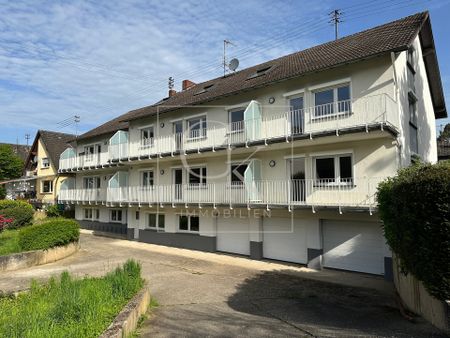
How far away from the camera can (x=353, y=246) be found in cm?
1380

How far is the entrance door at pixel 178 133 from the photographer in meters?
20.0

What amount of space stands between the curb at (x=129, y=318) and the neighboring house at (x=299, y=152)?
8489 mm

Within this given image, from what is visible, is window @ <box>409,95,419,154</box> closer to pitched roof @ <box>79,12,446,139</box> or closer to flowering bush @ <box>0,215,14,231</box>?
pitched roof @ <box>79,12,446,139</box>

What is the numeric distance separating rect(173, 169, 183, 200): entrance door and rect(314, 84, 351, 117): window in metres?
9.07

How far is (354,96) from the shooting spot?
44.7 ft

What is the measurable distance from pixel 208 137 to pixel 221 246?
606 centimetres

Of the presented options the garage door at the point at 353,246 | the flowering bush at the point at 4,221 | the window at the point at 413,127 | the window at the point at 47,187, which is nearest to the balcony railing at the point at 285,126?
the window at the point at 413,127

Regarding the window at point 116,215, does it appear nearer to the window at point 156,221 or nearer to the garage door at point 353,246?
the window at point 156,221

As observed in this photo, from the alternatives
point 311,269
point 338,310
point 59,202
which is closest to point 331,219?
point 311,269

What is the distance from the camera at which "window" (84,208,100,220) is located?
2917cm

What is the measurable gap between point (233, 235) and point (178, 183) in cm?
507

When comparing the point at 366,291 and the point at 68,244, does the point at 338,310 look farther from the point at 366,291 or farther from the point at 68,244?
the point at 68,244

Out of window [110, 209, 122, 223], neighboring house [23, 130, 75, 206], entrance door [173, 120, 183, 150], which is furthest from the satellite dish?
neighboring house [23, 130, 75, 206]

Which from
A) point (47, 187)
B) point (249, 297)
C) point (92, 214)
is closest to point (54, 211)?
point (92, 214)
